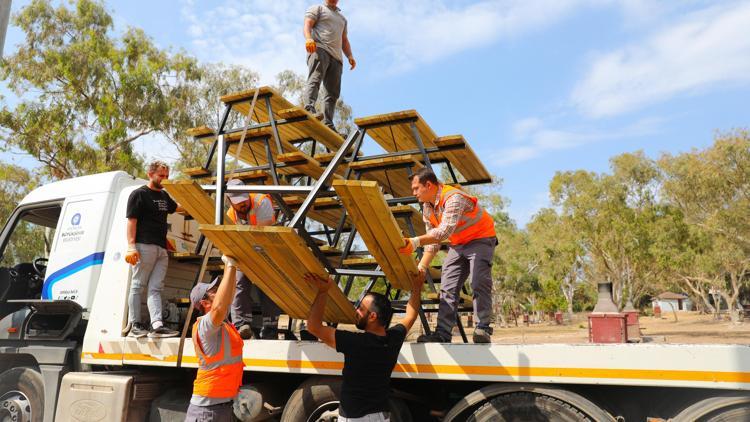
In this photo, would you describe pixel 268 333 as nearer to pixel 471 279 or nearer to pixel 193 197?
pixel 193 197

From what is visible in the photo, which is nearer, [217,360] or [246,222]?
[217,360]

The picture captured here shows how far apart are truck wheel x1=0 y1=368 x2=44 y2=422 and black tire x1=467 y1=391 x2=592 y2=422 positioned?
13.3 ft

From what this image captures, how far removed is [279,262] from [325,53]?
11.7ft

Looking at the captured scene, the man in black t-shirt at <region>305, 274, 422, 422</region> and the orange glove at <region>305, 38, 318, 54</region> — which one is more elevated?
the orange glove at <region>305, 38, 318, 54</region>

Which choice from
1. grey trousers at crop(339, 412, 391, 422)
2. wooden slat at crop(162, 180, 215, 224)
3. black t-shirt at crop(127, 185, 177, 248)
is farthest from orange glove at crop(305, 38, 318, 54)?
grey trousers at crop(339, 412, 391, 422)

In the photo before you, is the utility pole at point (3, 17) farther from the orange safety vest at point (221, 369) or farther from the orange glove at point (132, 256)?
the orange safety vest at point (221, 369)

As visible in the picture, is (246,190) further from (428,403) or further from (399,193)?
(399,193)

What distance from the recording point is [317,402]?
158 inches

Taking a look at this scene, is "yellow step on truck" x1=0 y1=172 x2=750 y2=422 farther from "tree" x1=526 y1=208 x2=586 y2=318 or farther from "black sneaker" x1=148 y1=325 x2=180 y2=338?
"tree" x1=526 y1=208 x2=586 y2=318

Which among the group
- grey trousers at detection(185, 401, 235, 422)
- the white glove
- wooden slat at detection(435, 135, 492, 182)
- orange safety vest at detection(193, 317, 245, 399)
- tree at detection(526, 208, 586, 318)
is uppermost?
tree at detection(526, 208, 586, 318)

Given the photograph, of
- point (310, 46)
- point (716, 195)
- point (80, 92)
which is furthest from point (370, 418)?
point (716, 195)

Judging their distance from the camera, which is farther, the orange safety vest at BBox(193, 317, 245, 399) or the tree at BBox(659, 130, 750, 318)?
the tree at BBox(659, 130, 750, 318)

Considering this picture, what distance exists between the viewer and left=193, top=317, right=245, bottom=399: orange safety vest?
11.5ft

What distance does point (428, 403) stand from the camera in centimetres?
404
